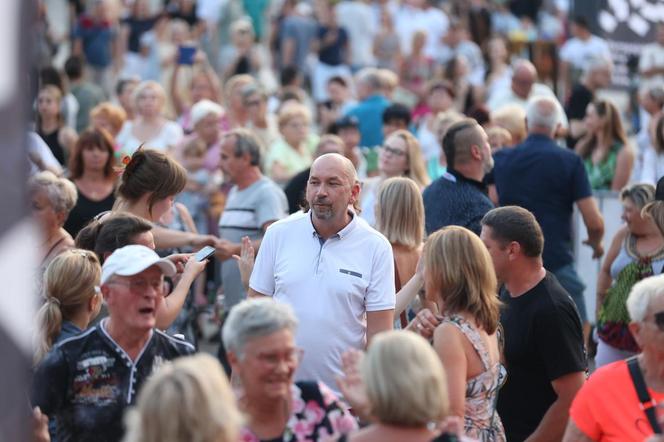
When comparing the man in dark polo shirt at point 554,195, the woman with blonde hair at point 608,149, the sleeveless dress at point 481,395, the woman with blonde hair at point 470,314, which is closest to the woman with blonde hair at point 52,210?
the woman with blonde hair at point 470,314

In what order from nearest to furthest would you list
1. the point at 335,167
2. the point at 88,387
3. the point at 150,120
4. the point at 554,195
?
the point at 88,387
the point at 335,167
the point at 554,195
the point at 150,120

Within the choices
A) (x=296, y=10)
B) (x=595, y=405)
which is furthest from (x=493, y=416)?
(x=296, y=10)

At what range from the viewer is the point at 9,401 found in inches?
143

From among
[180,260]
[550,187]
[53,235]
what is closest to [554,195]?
[550,187]

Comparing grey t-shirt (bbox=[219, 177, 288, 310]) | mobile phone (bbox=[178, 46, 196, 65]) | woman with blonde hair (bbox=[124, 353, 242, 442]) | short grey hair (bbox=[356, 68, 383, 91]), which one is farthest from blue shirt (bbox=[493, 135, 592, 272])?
mobile phone (bbox=[178, 46, 196, 65])

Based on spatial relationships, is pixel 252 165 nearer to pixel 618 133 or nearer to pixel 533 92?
pixel 618 133

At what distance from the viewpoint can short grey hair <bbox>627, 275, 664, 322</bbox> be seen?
5.12 meters

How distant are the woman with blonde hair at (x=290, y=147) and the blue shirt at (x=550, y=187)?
3.60 meters

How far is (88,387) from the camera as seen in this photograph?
5.14m

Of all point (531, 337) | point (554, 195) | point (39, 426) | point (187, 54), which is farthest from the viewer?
point (187, 54)

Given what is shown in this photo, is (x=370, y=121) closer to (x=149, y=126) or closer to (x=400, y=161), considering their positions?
(x=149, y=126)

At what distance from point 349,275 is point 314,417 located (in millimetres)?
1636

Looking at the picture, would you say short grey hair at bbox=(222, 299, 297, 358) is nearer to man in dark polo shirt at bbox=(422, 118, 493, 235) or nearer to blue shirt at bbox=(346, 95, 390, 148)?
man in dark polo shirt at bbox=(422, 118, 493, 235)

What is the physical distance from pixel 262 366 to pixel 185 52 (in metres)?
12.7
